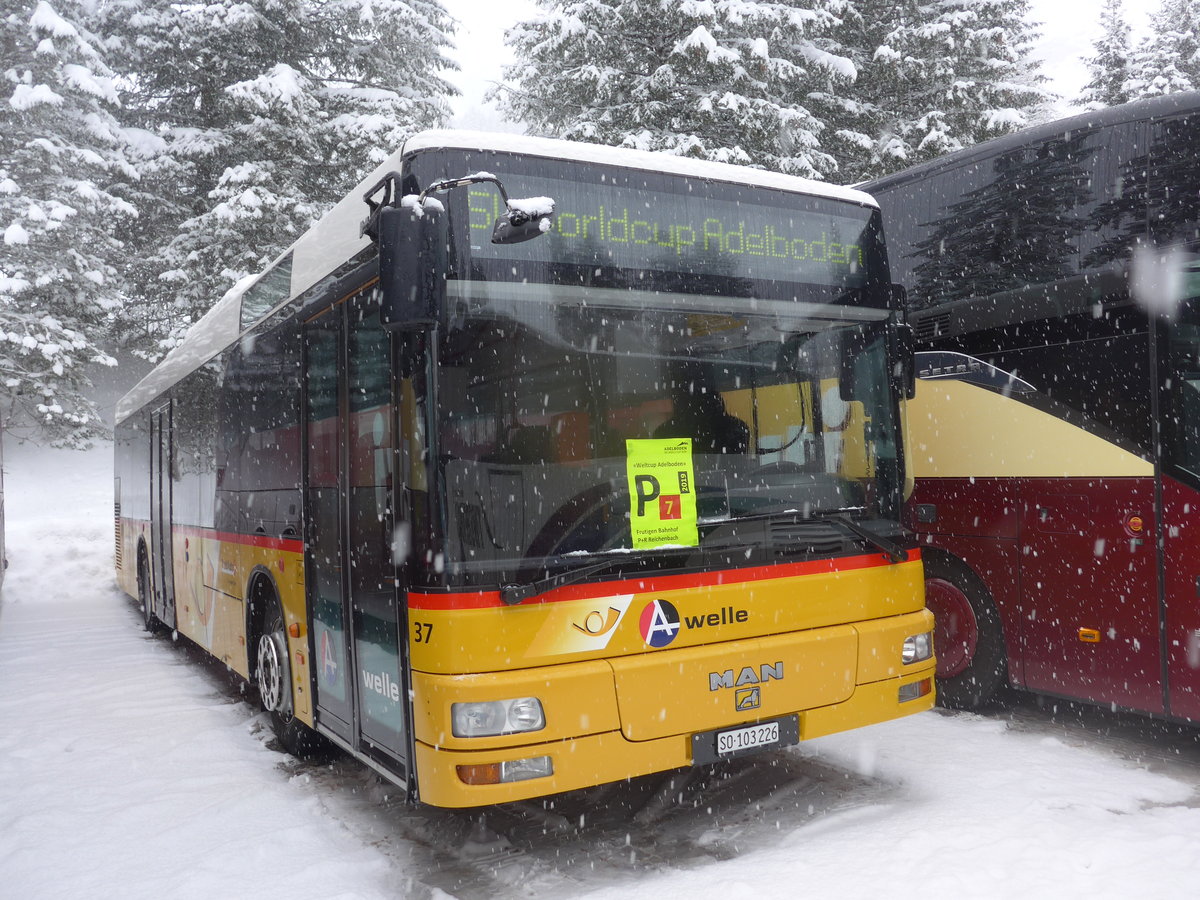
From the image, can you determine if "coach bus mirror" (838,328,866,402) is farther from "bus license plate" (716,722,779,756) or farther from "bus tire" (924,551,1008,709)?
"bus tire" (924,551,1008,709)

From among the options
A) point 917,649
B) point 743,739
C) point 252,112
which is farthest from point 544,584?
point 252,112

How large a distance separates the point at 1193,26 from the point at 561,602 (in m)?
29.2

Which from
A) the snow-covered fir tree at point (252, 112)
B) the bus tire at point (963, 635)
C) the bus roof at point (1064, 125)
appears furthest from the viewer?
the snow-covered fir tree at point (252, 112)

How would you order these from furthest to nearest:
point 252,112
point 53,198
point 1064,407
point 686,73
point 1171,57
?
point 1171,57
point 53,198
point 252,112
point 686,73
point 1064,407

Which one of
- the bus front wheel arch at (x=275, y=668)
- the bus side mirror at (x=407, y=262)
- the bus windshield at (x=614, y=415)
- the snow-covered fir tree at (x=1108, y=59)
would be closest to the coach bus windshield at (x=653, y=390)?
the bus windshield at (x=614, y=415)

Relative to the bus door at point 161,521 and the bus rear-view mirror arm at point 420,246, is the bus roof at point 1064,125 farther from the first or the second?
the bus door at point 161,521

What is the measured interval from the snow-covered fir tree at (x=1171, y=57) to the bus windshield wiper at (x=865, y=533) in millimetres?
24015

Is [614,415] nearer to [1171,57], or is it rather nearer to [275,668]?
[275,668]

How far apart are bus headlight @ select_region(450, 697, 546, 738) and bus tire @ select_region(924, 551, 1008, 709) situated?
12.2 feet

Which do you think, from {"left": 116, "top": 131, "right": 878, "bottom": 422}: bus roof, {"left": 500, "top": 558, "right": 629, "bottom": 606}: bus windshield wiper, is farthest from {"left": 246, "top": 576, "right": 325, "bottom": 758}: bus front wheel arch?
{"left": 500, "top": 558, "right": 629, "bottom": 606}: bus windshield wiper

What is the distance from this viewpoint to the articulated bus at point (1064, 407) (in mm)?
5449

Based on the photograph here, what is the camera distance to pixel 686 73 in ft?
53.0

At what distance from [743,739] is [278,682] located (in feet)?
10.5

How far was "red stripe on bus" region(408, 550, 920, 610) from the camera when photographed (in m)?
3.90
